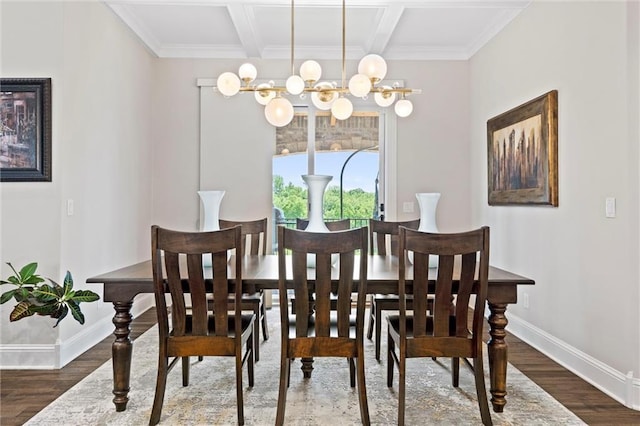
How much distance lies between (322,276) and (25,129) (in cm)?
231

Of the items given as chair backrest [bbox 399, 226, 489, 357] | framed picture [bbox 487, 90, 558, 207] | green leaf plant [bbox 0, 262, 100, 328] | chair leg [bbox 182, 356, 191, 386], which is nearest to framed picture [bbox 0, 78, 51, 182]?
green leaf plant [bbox 0, 262, 100, 328]

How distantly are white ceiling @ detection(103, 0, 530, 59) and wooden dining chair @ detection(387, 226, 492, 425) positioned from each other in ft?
7.43

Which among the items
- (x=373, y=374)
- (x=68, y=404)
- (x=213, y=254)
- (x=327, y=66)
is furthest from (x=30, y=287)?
(x=327, y=66)

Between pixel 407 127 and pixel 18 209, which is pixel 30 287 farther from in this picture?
pixel 407 127

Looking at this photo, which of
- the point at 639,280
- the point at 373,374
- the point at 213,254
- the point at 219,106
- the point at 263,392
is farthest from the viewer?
the point at 219,106

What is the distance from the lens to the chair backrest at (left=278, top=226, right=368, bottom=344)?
6.54 ft

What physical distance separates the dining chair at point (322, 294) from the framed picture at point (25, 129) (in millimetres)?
1964

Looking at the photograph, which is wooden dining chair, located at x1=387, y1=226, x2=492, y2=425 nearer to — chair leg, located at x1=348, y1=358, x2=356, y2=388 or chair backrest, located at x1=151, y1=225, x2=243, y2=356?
chair leg, located at x1=348, y1=358, x2=356, y2=388

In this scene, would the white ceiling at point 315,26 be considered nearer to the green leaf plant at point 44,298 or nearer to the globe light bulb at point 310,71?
the globe light bulb at point 310,71

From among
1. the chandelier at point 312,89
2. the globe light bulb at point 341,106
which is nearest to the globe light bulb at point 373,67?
the chandelier at point 312,89

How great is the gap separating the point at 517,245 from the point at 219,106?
329 centimetres

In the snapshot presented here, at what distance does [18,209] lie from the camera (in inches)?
114

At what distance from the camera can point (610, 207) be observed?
2.53m

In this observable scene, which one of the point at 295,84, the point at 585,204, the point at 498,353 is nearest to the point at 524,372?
the point at 498,353
